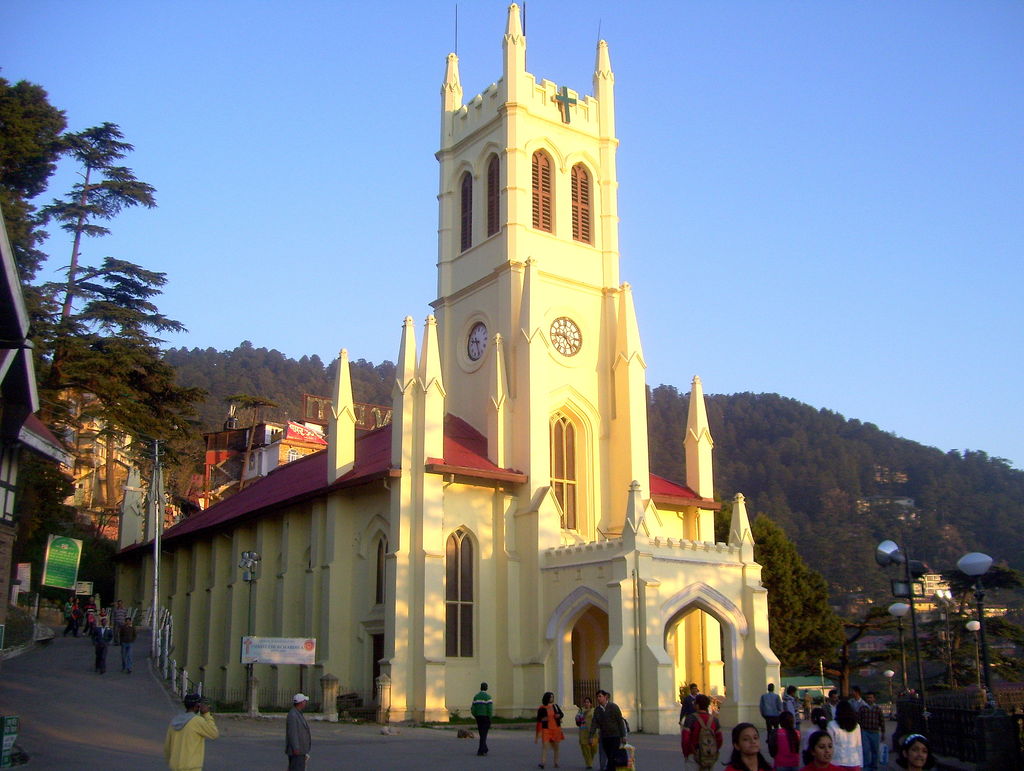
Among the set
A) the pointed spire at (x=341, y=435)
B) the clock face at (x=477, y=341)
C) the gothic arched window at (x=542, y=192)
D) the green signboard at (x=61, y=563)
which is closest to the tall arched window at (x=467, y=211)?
the gothic arched window at (x=542, y=192)

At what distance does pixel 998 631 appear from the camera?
153 ft

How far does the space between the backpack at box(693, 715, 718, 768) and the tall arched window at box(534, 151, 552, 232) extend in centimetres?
2821

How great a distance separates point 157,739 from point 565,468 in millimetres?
18139

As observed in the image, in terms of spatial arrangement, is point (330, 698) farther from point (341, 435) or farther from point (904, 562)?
point (904, 562)

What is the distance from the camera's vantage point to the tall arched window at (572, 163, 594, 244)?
4041 cm

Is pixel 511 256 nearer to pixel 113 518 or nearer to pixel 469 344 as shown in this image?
pixel 469 344

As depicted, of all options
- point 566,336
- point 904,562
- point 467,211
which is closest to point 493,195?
point 467,211

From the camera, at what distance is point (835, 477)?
391 ft

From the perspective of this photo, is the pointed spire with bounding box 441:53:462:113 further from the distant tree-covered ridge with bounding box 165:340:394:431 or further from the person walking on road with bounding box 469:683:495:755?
the distant tree-covered ridge with bounding box 165:340:394:431

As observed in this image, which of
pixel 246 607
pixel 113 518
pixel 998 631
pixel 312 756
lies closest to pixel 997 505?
pixel 998 631

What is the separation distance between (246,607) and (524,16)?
2523cm

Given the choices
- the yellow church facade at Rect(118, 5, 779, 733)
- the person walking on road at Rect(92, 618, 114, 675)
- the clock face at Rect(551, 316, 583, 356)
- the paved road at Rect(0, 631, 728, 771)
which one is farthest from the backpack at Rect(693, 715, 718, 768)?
the clock face at Rect(551, 316, 583, 356)

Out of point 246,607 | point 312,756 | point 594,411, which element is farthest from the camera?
point 246,607

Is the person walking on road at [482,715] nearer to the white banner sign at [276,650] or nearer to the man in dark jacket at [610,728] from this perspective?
the man in dark jacket at [610,728]
